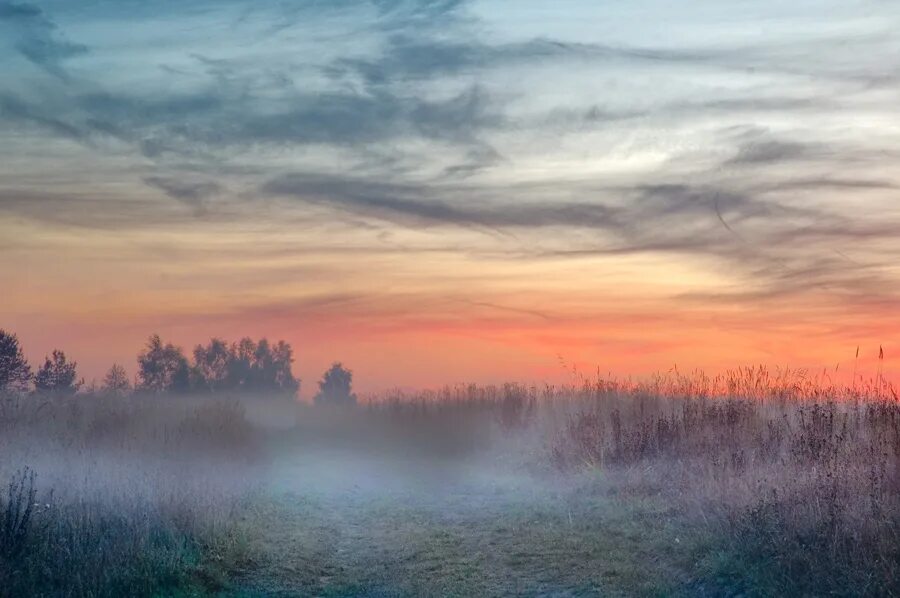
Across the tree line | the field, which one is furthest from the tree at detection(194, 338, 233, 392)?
the field

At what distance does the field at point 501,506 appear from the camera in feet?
39.0

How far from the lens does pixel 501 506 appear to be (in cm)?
1928

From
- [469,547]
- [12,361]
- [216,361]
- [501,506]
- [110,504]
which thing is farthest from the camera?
[216,361]

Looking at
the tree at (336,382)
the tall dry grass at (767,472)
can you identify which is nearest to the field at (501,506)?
the tall dry grass at (767,472)

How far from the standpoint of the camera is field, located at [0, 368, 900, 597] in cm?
1188

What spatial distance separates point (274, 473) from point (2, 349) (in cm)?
1546

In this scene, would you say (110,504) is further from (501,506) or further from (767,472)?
(767,472)

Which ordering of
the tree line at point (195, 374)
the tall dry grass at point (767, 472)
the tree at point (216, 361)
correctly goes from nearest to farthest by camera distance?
1. the tall dry grass at point (767, 472)
2. the tree line at point (195, 374)
3. the tree at point (216, 361)

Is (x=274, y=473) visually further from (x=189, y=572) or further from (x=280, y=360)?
(x=280, y=360)

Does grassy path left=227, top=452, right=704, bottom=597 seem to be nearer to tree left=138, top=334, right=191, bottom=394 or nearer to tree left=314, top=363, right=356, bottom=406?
tree left=138, top=334, right=191, bottom=394

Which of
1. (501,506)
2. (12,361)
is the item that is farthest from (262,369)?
(501,506)

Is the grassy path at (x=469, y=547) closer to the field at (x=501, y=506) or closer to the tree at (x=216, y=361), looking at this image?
the field at (x=501, y=506)

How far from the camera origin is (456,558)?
1430 centimetres

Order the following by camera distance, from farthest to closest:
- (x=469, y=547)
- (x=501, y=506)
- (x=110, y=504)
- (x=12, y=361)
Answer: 1. (x=12, y=361)
2. (x=501, y=506)
3. (x=469, y=547)
4. (x=110, y=504)
